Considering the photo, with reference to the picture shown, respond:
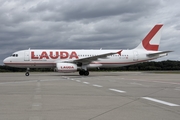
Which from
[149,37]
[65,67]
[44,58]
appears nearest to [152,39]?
[149,37]

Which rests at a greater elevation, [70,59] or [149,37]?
[149,37]

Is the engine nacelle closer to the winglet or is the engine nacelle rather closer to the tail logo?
the winglet

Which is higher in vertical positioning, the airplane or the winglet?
the winglet

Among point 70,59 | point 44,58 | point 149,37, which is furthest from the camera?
point 149,37

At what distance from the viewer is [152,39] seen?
117 feet

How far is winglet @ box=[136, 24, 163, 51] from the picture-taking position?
35.6m

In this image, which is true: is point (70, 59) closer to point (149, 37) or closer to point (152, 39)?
point (149, 37)

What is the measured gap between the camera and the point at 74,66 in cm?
2912

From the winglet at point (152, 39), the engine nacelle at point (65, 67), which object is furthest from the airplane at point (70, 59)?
the winglet at point (152, 39)

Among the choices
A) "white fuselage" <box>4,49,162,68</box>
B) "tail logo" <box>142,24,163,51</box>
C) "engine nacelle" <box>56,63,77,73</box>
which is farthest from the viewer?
"tail logo" <box>142,24,163,51</box>

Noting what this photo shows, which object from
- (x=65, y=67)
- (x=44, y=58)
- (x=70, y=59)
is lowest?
(x=65, y=67)

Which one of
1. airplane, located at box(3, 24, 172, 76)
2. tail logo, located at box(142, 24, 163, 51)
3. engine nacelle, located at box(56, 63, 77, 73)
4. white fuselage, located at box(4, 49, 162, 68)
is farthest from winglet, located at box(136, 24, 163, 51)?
engine nacelle, located at box(56, 63, 77, 73)

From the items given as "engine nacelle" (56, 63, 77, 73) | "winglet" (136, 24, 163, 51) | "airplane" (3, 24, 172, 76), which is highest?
"winglet" (136, 24, 163, 51)

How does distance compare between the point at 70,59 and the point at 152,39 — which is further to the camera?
the point at 152,39
